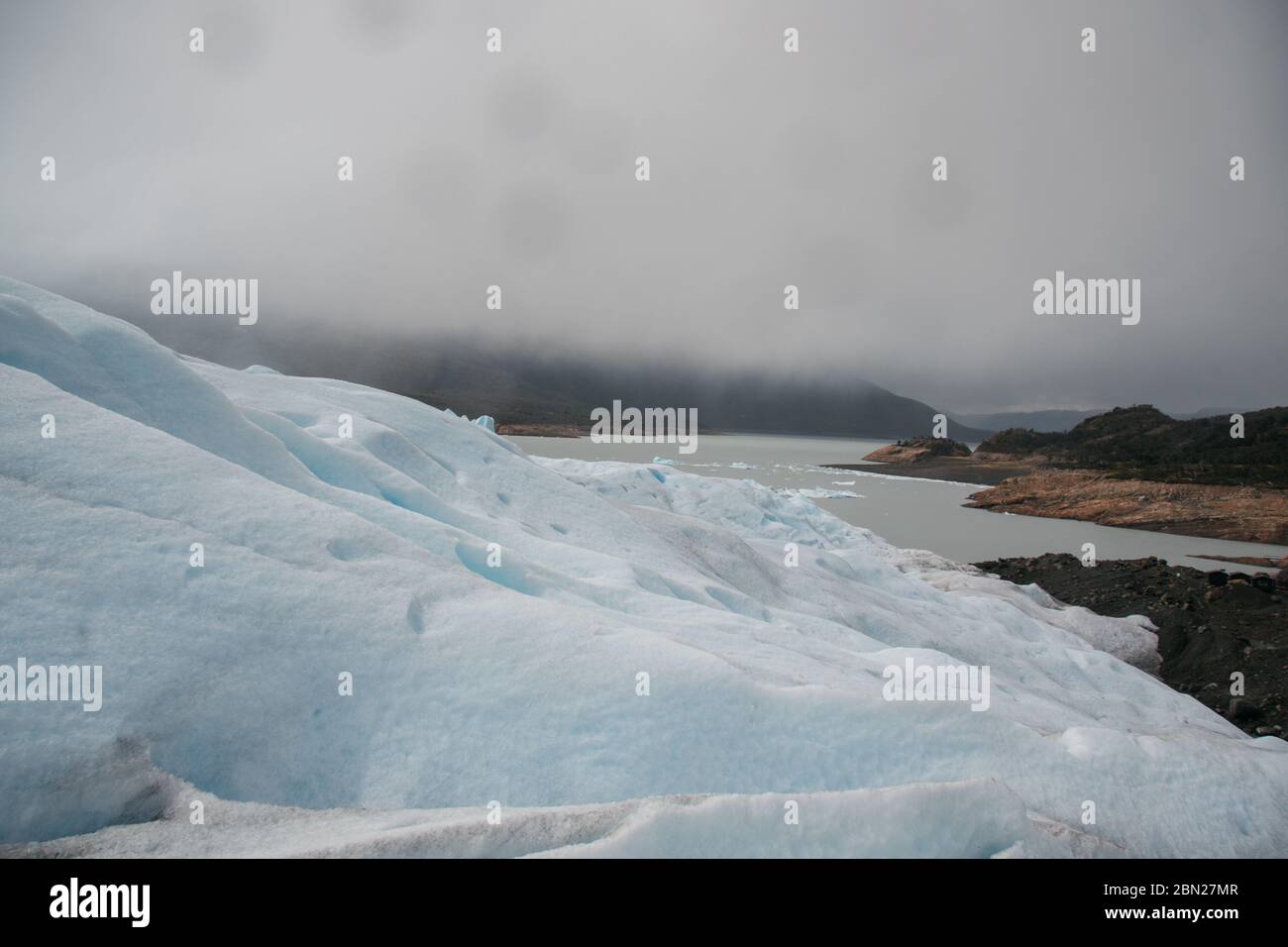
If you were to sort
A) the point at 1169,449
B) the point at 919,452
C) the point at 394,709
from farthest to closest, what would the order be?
the point at 919,452 → the point at 1169,449 → the point at 394,709

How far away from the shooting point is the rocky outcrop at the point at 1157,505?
3744 centimetres

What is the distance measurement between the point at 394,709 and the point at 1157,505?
52.2 metres

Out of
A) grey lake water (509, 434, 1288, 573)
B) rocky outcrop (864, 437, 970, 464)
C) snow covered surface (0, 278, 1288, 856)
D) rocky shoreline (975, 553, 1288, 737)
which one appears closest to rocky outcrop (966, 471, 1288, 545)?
grey lake water (509, 434, 1288, 573)

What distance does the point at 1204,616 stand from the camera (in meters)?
17.0

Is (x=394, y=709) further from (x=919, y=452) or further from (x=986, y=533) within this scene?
(x=919, y=452)

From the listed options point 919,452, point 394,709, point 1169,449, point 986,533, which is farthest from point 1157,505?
point 394,709

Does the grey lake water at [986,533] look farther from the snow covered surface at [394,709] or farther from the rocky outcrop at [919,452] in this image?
the rocky outcrop at [919,452]

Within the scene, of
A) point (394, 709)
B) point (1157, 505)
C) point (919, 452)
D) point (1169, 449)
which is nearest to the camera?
point (394, 709)

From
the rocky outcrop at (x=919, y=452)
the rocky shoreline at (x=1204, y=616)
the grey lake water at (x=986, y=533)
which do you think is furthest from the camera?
the rocky outcrop at (x=919, y=452)

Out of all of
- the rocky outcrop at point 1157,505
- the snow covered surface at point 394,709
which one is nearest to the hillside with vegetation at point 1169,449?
the rocky outcrop at point 1157,505

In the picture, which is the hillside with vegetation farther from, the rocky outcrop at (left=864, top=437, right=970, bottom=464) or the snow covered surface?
the snow covered surface

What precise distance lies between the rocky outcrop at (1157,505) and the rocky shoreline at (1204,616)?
49.8 ft

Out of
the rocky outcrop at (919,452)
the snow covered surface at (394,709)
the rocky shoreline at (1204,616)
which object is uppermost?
the rocky outcrop at (919,452)
